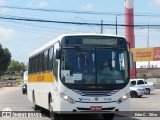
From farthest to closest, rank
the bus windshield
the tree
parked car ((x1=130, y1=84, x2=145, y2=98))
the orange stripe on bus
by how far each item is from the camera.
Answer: the tree < parked car ((x1=130, y1=84, x2=145, y2=98)) < the orange stripe on bus < the bus windshield

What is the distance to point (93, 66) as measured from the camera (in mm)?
14586

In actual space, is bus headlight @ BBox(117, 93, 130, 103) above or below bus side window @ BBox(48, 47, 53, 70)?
below

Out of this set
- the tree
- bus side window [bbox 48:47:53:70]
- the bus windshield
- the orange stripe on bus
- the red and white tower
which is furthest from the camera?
the tree

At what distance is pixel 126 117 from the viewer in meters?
17.4

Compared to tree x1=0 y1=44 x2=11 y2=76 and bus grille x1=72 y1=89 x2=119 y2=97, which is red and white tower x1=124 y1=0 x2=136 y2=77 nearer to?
tree x1=0 y1=44 x2=11 y2=76

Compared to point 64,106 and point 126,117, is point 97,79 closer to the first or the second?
point 64,106

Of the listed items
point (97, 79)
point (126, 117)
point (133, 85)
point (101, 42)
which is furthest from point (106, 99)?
point (133, 85)

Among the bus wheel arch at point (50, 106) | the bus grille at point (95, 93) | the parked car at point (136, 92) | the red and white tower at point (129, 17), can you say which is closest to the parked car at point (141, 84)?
the parked car at point (136, 92)

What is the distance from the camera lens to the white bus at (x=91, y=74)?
1432cm

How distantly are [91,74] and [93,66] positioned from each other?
0.28m

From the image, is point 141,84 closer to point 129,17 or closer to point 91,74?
point 91,74

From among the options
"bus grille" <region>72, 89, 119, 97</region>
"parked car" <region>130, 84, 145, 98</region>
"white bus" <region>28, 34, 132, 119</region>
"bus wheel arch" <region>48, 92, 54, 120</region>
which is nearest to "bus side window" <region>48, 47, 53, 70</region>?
"white bus" <region>28, 34, 132, 119</region>

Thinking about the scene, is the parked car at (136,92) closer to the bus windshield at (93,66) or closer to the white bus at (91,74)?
the white bus at (91,74)

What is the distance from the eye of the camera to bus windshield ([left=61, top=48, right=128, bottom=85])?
1447cm
